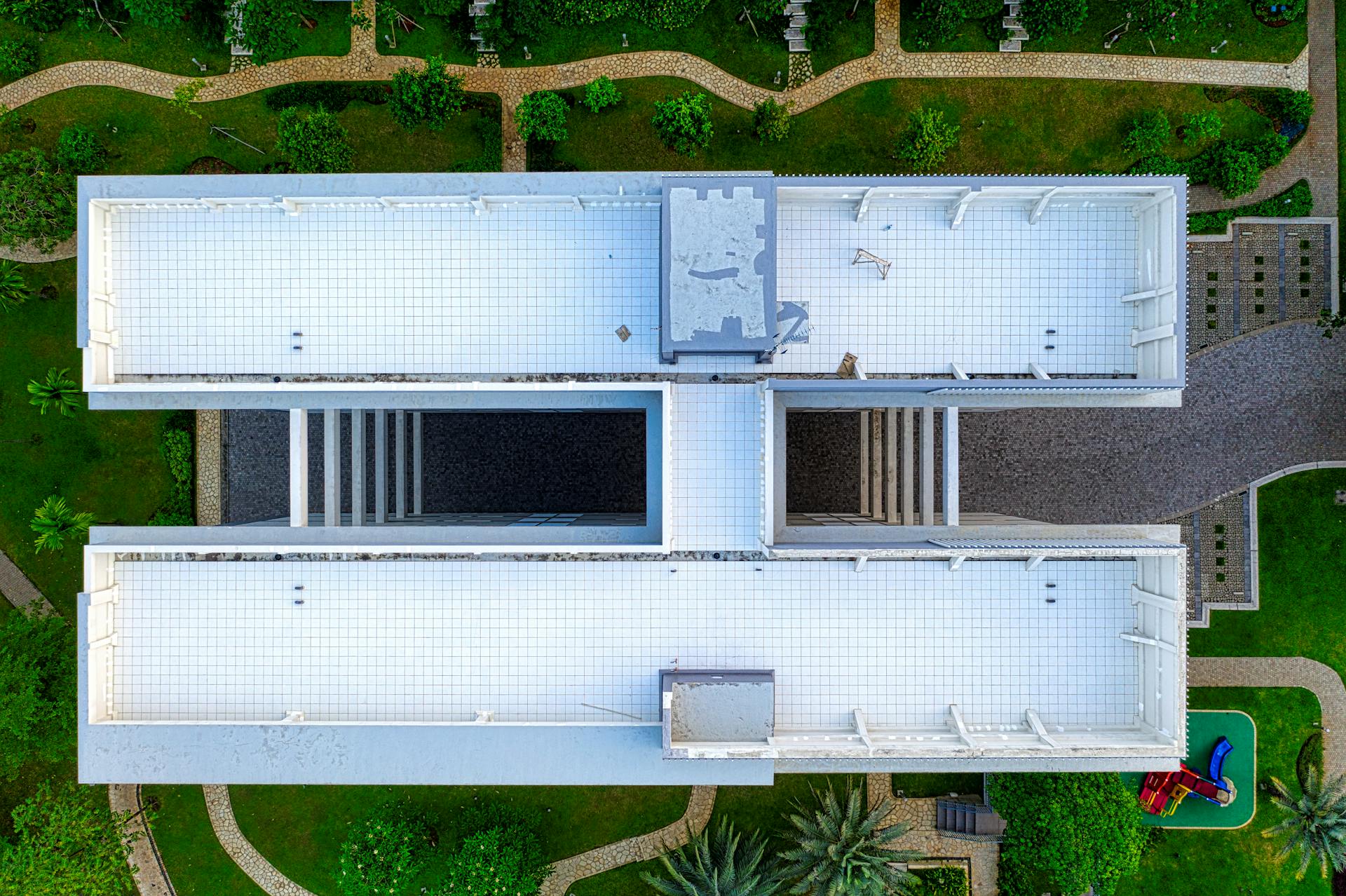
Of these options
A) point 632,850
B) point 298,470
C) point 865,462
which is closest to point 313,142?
point 298,470

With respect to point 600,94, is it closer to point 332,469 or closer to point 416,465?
point 416,465

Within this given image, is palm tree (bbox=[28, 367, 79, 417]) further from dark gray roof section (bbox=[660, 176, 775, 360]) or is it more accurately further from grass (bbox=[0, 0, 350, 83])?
dark gray roof section (bbox=[660, 176, 775, 360])

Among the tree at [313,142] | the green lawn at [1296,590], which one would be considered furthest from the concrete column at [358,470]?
the green lawn at [1296,590]

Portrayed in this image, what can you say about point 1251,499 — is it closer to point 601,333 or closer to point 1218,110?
point 1218,110

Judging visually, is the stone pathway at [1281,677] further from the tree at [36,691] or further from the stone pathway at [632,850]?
the tree at [36,691]

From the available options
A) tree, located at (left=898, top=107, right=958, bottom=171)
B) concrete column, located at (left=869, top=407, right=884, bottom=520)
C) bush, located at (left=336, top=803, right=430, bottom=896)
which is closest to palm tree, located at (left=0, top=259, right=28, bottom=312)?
bush, located at (left=336, top=803, right=430, bottom=896)

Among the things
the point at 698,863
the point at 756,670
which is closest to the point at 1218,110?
the point at 756,670
